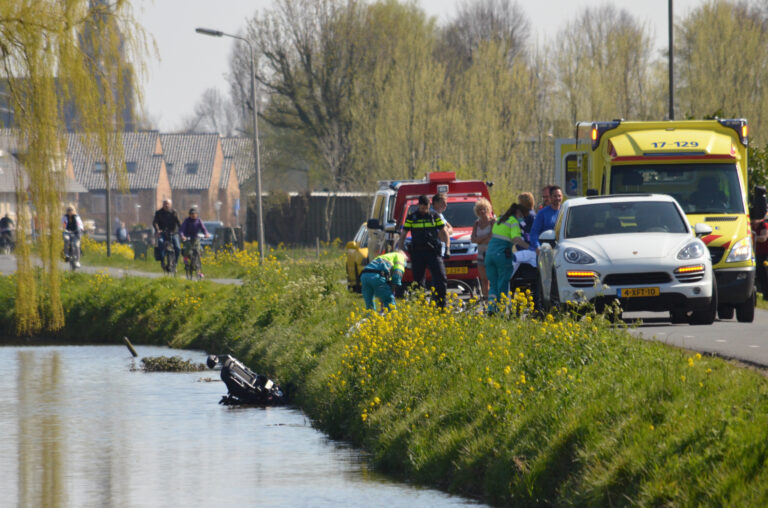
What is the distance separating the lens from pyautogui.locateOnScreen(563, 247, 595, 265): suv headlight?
16344mm

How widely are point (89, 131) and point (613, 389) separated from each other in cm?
840

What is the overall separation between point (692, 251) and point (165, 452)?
7.01m

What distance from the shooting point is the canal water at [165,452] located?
36.1 ft

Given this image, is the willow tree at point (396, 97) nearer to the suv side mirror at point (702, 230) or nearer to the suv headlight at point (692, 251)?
the suv side mirror at point (702, 230)

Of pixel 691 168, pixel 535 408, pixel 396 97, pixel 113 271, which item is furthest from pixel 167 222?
pixel 396 97

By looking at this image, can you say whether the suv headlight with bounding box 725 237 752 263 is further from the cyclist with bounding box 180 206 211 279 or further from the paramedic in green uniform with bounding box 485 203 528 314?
the cyclist with bounding box 180 206 211 279

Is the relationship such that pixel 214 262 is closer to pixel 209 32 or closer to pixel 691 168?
pixel 209 32

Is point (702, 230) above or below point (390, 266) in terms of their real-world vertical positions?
above

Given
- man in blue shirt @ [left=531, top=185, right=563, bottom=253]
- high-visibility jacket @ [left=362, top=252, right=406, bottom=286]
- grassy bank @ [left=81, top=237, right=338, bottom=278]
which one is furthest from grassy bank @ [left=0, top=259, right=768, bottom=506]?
grassy bank @ [left=81, top=237, right=338, bottom=278]

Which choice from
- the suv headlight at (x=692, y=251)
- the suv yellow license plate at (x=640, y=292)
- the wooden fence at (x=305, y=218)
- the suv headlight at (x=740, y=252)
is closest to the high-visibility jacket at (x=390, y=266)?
the suv yellow license plate at (x=640, y=292)

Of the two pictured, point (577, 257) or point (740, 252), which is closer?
point (577, 257)

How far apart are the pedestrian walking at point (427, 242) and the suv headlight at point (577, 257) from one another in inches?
90.4

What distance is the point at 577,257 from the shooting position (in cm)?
1642

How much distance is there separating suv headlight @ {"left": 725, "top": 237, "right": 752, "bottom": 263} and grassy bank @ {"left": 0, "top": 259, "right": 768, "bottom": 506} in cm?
512
